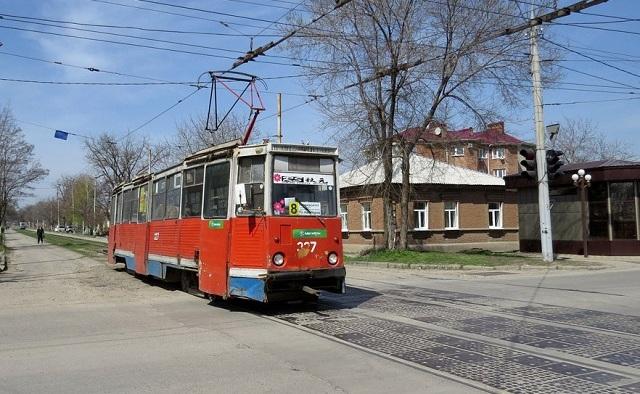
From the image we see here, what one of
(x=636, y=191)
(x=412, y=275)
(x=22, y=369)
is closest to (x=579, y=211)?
(x=636, y=191)

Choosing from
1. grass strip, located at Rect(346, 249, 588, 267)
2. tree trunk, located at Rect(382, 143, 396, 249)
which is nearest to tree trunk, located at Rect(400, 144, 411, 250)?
tree trunk, located at Rect(382, 143, 396, 249)

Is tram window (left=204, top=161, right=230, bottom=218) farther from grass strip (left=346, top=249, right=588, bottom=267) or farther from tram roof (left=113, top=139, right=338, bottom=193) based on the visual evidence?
grass strip (left=346, top=249, right=588, bottom=267)

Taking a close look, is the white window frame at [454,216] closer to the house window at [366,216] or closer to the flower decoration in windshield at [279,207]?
the house window at [366,216]

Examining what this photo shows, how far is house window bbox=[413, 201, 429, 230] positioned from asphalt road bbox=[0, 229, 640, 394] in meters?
20.7

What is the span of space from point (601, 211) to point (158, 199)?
71.4 ft

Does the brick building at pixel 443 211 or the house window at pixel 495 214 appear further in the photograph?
the house window at pixel 495 214

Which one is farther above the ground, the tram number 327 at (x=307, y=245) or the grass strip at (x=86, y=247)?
the tram number 327 at (x=307, y=245)

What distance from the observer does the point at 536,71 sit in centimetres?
2391

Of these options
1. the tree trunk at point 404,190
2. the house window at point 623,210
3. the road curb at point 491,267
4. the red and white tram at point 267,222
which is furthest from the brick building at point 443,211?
the red and white tram at point 267,222

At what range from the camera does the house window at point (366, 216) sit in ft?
120

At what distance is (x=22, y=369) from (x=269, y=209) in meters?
4.97

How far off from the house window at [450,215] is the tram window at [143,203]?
2283 cm

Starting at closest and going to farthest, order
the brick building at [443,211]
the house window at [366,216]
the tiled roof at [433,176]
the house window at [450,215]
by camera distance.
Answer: the tiled roof at [433,176] < the brick building at [443,211] < the house window at [366,216] < the house window at [450,215]

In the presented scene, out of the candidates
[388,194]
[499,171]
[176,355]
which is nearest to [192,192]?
[176,355]
